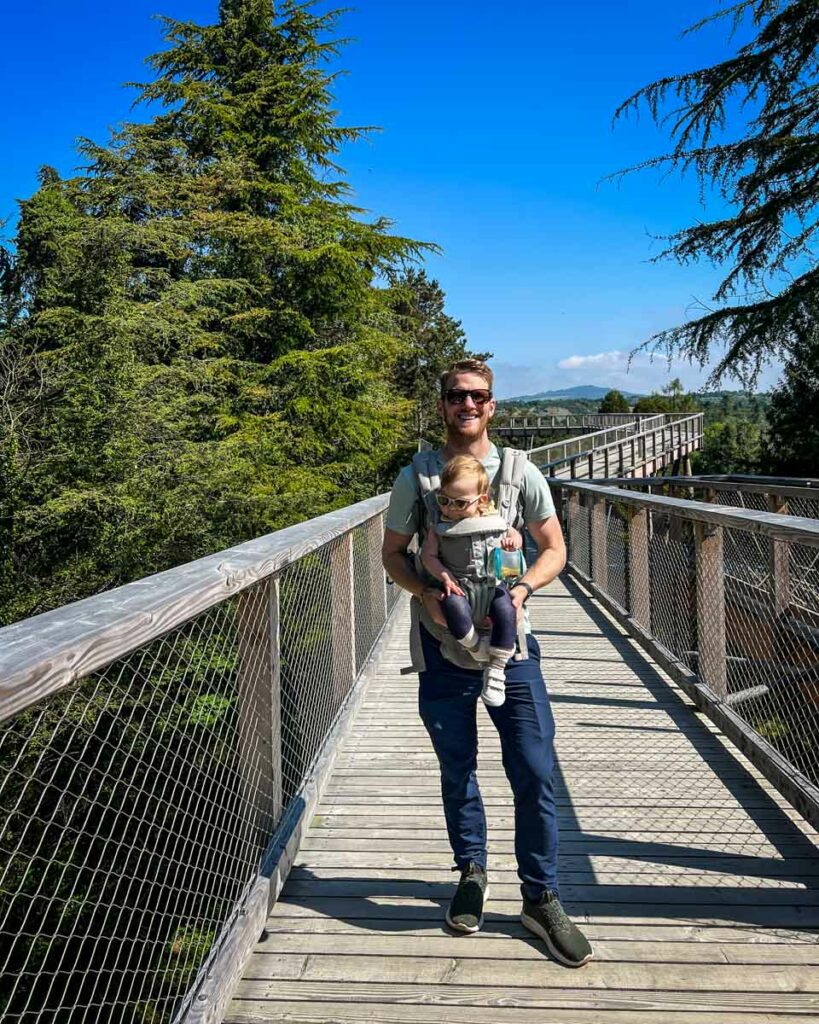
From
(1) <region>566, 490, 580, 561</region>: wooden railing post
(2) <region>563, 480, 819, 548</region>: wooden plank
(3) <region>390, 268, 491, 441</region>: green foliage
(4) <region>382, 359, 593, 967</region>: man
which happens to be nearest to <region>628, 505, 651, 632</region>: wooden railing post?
(2) <region>563, 480, 819, 548</region>: wooden plank

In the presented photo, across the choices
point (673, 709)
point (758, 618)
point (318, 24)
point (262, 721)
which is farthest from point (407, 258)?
point (262, 721)

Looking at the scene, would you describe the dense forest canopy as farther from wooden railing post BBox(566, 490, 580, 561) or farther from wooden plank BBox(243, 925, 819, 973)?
wooden plank BBox(243, 925, 819, 973)

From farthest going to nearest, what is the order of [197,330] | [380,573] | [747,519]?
[197,330]
[380,573]
[747,519]

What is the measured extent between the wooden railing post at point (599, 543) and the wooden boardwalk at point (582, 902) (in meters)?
4.18

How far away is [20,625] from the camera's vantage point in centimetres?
133

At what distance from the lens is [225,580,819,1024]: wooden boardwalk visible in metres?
2.10

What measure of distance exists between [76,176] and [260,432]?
8.54 m

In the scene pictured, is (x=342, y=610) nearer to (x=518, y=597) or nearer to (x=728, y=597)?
(x=518, y=597)

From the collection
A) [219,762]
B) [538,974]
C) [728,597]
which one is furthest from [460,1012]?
[728,597]

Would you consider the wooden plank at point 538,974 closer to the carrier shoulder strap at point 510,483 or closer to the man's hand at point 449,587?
the man's hand at point 449,587

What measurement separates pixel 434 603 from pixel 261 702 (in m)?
0.84

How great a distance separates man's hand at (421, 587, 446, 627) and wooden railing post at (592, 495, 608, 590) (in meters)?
5.99

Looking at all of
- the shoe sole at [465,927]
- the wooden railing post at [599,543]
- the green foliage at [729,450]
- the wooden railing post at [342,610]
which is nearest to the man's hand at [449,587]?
the shoe sole at [465,927]

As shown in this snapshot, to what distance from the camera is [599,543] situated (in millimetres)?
8438
